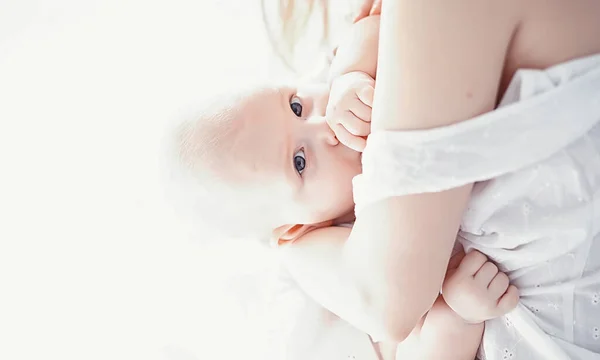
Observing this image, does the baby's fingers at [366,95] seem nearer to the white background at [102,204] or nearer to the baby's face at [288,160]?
the baby's face at [288,160]

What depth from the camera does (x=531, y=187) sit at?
92 cm

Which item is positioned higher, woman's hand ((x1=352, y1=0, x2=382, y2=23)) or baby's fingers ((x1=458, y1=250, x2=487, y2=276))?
woman's hand ((x1=352, y1=0, x2=382, y2=23))

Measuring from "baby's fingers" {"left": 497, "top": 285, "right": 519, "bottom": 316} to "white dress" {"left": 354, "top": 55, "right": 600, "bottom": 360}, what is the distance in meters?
0.02

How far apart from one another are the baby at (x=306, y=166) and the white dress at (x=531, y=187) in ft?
0.27

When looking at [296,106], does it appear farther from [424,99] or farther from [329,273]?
[424,99]

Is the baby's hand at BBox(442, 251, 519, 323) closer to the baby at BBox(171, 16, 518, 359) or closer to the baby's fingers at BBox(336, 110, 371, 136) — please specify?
the baby at BBox(171, 16, 518, 359)

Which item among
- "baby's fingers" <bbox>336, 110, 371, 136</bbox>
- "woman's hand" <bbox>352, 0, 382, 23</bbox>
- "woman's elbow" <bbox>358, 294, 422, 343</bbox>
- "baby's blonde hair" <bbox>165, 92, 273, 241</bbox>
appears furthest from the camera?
"woman's hand" <bbox>352, 0, 382, 23</bbox>

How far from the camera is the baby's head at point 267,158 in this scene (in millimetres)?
1149

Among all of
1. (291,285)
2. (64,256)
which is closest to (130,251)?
(64,256)

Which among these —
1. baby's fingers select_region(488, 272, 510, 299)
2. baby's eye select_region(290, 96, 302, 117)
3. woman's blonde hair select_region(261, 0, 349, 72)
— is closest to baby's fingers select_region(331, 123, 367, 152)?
baby's eye select_region(290, 96, 302, 117)

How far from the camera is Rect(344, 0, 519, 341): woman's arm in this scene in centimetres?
80

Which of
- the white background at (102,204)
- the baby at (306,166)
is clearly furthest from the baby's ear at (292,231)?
the white background at (102,204)

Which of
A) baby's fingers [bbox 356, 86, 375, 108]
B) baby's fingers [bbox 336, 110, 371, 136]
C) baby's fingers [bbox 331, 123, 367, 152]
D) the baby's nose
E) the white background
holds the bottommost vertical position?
the white background

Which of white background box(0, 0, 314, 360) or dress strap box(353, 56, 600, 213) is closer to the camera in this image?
dress strap box(353, 56, 600, 213)
